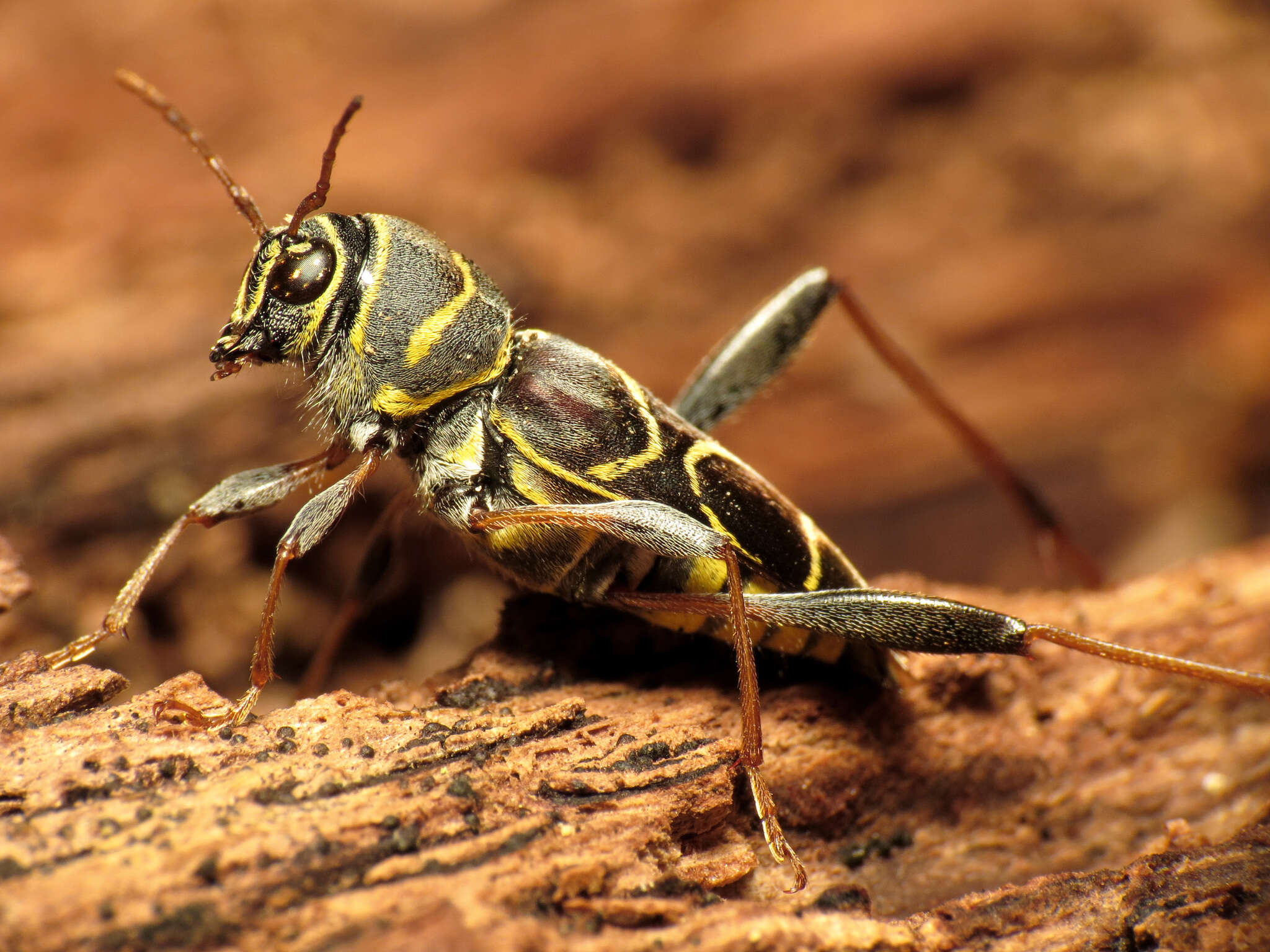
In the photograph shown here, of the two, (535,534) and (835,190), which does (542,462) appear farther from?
(835,190)

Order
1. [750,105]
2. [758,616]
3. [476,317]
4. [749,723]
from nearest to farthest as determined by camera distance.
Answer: [749,723] < [758,616] < [476,317] < [750,105]

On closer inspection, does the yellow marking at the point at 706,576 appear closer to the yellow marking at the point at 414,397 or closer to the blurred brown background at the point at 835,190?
the yellow marking at the point at 414,397

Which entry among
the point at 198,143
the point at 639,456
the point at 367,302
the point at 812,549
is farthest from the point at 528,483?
the point at 198,143

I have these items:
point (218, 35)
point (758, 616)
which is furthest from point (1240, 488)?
point (218, 35)

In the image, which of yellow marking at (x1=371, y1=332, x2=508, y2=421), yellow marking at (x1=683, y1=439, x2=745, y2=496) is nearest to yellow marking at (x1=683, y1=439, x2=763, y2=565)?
yellow marking at (x1=683, y1=439, x2=745, y2=496)

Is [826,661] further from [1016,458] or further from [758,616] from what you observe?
[1016,458]

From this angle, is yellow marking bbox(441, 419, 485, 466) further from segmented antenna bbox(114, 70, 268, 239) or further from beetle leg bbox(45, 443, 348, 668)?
segmented antenna bbox(114, 70, 268, 239)
